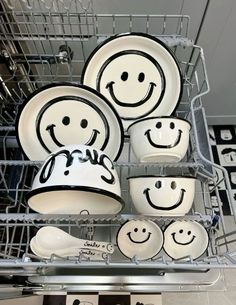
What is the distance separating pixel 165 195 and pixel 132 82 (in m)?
0.28

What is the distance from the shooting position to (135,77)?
66cm

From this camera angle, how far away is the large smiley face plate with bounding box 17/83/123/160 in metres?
0.59

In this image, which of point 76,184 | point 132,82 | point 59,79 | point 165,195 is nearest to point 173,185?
point 165,195

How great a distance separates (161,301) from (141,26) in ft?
2.61

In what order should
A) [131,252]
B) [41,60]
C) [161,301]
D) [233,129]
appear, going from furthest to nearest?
[233,129]
[161,301]
[41,60]
[131,252]

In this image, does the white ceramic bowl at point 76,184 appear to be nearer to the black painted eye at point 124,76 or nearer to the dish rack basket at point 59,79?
the dish rack basket at point 59,79

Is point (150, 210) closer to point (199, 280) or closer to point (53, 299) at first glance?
point (199, 280)

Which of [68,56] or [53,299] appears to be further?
[53,299]

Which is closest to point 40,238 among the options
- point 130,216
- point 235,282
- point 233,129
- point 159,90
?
point 130,216

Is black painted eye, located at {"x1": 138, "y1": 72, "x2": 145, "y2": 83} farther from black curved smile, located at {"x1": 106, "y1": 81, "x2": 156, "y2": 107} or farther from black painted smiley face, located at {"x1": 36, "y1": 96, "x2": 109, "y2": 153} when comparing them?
black painted smiley face, located at {"x1": 36, "y1": 96, "x2": 109, "y2": 153}

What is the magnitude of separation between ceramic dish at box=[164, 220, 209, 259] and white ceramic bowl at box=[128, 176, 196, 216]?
0.47 feet

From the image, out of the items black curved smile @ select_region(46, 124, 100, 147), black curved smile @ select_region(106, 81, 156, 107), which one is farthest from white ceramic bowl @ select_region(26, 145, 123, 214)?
black curved smile @ select_region(106, 81, 156, 107)

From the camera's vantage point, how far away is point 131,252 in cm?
→ 64

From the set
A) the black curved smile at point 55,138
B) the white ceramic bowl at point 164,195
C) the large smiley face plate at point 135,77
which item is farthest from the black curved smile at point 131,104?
the white ceramic bowl at point 164,195
